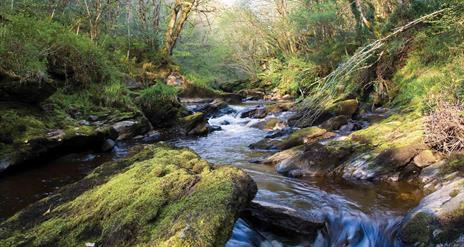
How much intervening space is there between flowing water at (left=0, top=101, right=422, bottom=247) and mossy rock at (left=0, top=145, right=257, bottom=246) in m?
0.75

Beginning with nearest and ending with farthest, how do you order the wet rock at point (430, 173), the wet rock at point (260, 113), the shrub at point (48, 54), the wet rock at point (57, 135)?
the wet rock at point (430, 173) → the wet rock at point (57, 135) → the shrub at point (48, 54) → the wet rock at point (260, 113)

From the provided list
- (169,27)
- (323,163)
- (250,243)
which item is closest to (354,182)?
(323,163)

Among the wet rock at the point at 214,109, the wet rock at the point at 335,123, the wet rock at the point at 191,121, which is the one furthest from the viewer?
the wet rock at the point at 214,109

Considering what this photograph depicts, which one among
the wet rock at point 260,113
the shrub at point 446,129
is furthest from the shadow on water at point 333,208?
the wet rock at point 260,113

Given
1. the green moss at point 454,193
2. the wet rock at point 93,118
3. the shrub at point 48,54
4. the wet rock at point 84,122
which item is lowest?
the green moss at point 454,193

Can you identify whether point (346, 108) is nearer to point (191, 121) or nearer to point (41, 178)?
point (191, 121)

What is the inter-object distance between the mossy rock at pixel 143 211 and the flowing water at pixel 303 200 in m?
0.75

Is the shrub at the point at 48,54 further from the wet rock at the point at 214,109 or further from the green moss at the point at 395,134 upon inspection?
the green moss at the point at 395,134

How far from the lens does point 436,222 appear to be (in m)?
3.82

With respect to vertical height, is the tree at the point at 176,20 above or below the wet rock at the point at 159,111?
above

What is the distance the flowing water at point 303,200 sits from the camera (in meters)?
4.14

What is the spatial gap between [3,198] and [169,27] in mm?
16561

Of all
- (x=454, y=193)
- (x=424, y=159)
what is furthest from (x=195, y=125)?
(x=454, y=193)

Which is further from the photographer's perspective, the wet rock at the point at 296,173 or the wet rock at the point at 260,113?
the wet rock at the point at 260,113
